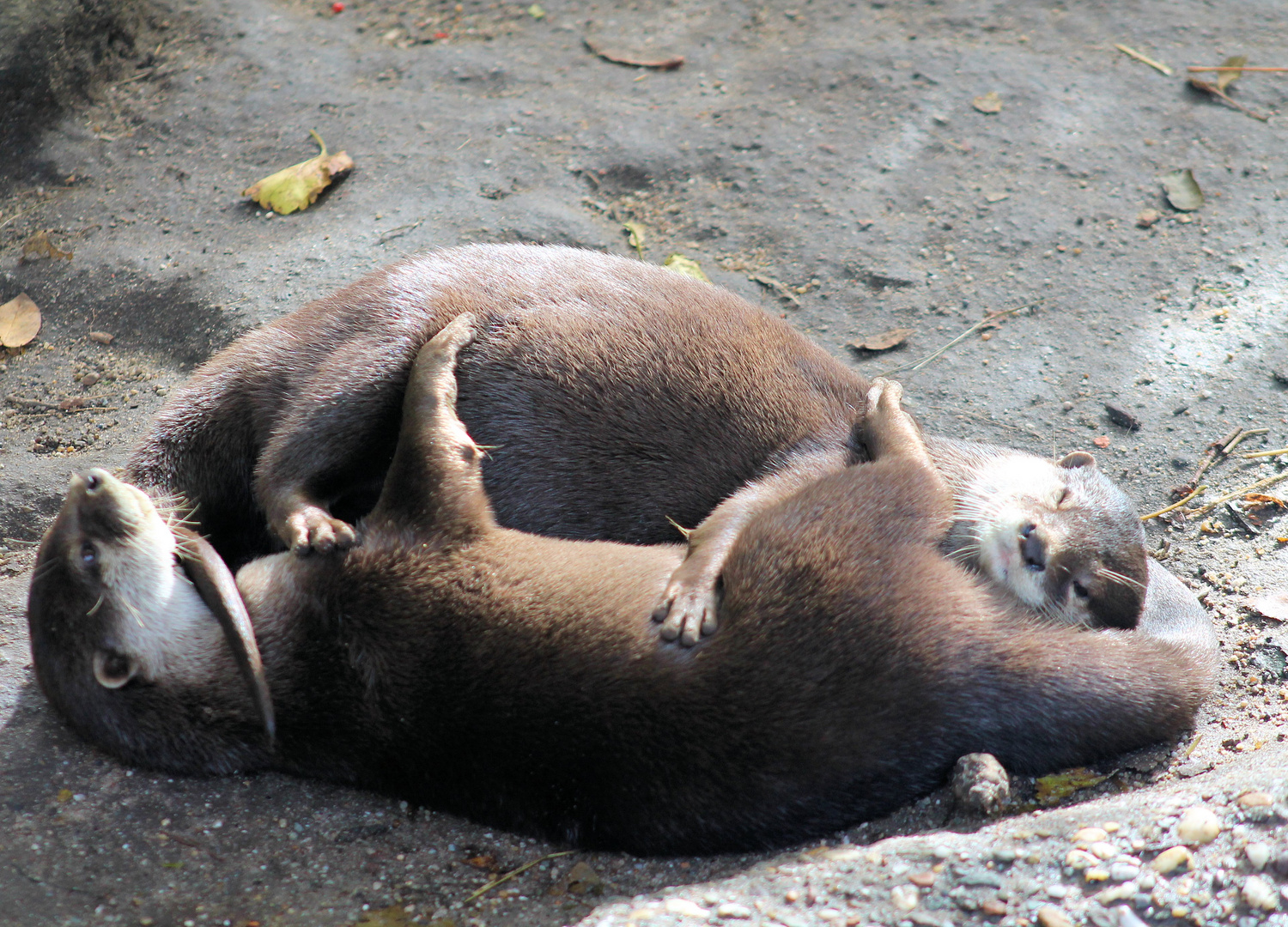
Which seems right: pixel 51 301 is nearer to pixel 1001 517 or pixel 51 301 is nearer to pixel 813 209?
pixel 813 209

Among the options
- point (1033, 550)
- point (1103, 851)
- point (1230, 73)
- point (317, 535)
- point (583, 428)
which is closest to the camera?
point (1103, 851)

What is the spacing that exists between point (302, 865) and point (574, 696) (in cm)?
68

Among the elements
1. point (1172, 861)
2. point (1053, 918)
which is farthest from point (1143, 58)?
point (1053, 918)

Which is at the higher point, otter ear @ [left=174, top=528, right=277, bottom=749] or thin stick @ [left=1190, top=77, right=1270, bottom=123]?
thin stick @ [left=1190, top=77, right=1270, bottom=123]

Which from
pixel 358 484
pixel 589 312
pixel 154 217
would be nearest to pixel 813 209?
pixel 589 312

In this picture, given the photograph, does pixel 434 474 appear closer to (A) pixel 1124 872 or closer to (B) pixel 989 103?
(A) pixel 1124 872

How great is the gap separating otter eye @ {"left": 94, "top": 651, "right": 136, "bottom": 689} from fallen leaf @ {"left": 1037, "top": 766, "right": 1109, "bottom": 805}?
1953 mm

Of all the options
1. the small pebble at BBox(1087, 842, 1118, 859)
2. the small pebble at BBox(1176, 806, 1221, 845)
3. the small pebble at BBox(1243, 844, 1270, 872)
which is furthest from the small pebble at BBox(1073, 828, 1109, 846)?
the small pebble at BBox(1243, 844, 1270, 872)

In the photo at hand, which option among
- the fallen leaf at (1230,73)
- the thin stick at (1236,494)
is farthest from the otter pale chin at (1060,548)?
the fallen leaf at (1230,73)

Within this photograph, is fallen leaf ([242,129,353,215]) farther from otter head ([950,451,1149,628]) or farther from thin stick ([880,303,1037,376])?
otter head ([950,451,1149,628])

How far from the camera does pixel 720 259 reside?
420cm

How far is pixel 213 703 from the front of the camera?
7.98 feet

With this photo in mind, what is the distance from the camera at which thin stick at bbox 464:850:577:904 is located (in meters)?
2.22

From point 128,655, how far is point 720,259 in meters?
2.57
